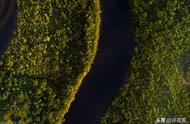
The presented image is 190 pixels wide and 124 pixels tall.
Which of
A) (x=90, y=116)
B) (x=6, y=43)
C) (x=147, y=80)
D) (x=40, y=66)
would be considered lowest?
(x=90, y=116)

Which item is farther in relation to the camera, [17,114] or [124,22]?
[124,22]

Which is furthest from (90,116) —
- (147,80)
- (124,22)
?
(124,22)

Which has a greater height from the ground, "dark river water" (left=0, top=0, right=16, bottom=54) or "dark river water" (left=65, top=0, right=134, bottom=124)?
"dark river water" (left=0, top=0, right=16, bottom=54)

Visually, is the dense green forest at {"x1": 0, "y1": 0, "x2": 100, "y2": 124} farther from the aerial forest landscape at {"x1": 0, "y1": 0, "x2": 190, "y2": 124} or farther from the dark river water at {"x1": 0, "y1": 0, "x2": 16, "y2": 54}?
the dark river water at {"x1": 0, "y1": 0, "x2": 16, "y2": 54}

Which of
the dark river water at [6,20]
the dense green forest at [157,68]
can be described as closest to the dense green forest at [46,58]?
the dark river water at [6,20]

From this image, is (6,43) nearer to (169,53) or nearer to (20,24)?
(20,24)

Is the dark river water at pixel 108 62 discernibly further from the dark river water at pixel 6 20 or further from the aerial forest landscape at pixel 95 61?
the dark river water at pixel 6 20

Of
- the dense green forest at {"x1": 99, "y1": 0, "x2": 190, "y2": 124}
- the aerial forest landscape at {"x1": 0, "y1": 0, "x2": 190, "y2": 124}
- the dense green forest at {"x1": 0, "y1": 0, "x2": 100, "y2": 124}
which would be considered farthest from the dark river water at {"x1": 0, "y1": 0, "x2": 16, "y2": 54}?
the dense green forest at {"x1": 99, "y1": 0, "x2": 190, "y2": 124}

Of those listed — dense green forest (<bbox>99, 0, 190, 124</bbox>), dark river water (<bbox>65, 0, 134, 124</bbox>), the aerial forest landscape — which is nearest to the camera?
the aerial forest landscape
